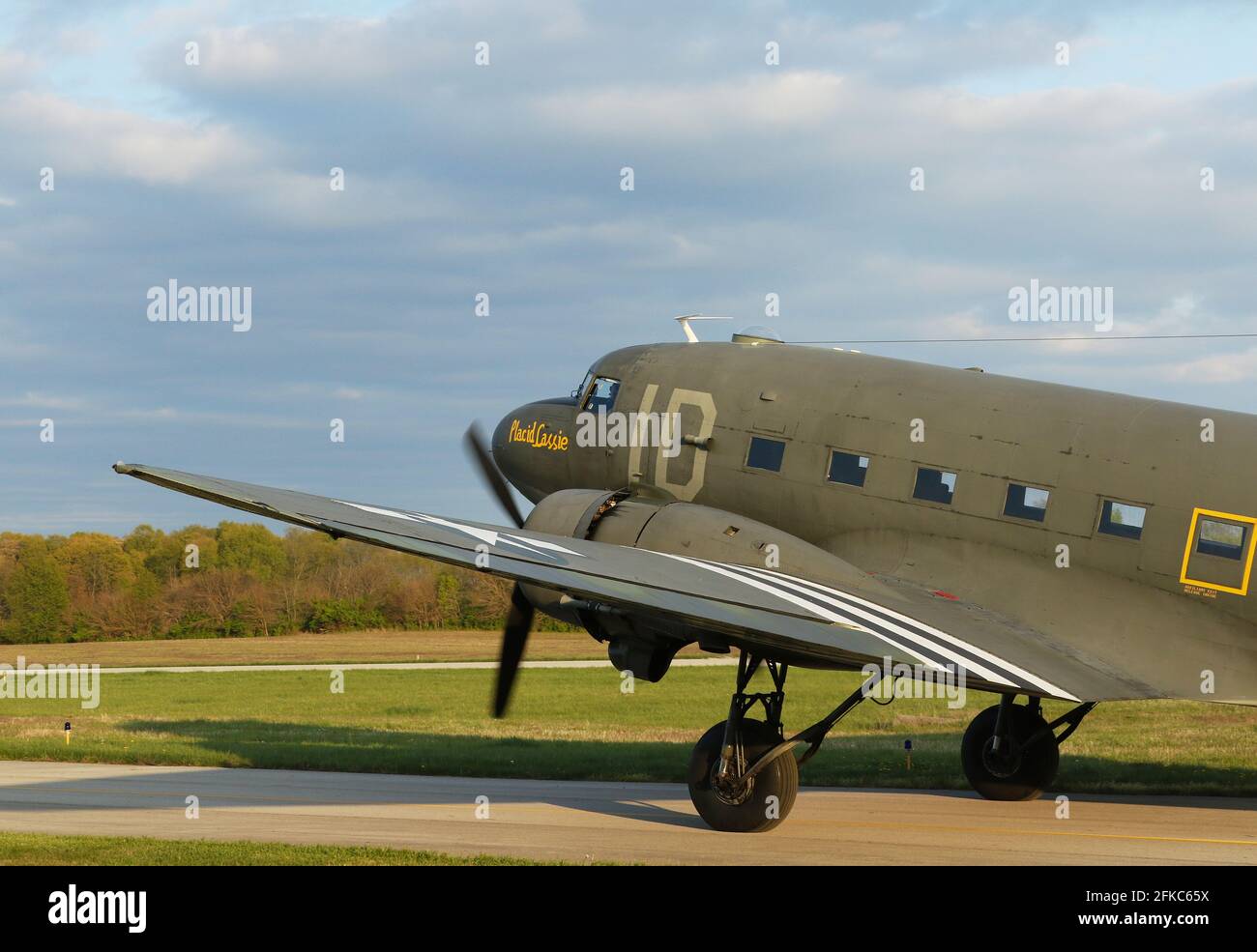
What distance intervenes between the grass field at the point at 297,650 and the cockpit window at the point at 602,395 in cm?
4844

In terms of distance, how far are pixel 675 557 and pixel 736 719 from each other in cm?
213

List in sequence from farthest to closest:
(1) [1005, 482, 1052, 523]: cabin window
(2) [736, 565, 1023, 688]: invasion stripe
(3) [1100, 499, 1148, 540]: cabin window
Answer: (1) [1005, 482, 1052, 523]: cabin window < (3) [1100, 499, 1148, 540]: cabin window < (2) [736, 565, 1023, 688]: invasion stripe

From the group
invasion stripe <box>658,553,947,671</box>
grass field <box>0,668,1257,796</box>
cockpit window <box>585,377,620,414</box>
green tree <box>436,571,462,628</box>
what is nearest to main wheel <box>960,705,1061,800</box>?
grass field <box>0,668,1257,796</box>

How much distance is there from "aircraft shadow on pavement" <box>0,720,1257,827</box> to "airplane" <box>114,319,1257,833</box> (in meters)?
2.77

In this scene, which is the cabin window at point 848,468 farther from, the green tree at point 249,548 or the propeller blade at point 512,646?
the green tree at point 249,548

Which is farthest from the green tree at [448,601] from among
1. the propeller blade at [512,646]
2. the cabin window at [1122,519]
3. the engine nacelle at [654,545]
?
the cabin window at [1122,519]

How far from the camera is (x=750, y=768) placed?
15.7m

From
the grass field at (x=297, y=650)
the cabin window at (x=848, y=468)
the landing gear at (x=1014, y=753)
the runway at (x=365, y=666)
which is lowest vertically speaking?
the runway at (x=365, y=666)

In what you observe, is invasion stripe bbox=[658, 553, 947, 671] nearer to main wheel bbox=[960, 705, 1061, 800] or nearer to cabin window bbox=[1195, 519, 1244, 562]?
cabin window bbox=[1195, 519, 1244, 562]

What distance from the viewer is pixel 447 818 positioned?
1734 centimetres

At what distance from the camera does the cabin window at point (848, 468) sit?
56.6 ft

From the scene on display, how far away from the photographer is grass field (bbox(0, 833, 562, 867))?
13.9 m

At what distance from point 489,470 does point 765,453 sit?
5314mm
